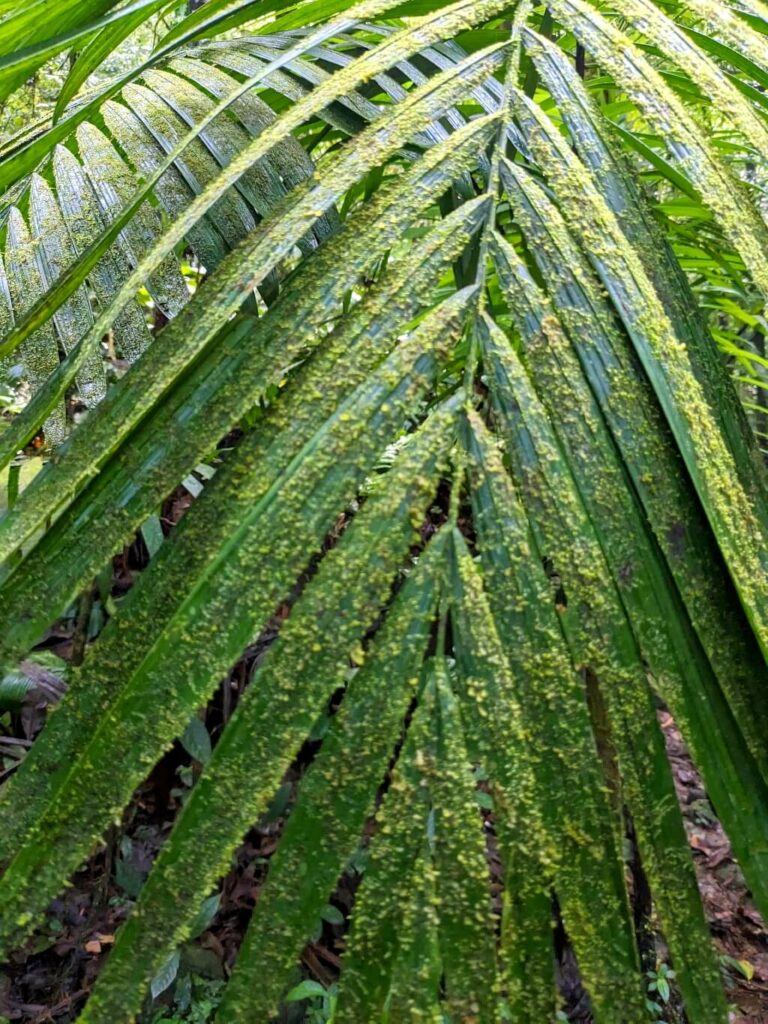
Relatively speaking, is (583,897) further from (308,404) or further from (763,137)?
(763,137)

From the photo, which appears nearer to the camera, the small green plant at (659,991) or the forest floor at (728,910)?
the small green plant at (659,991)

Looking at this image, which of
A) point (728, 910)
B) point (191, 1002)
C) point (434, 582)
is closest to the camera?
point (434, 582)

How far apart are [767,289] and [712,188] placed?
75 millimetres

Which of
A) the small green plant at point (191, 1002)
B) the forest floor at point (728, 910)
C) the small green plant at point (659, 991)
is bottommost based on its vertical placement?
the forest floor at point (728, 910)

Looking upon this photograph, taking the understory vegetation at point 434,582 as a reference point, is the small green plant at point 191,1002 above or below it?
below

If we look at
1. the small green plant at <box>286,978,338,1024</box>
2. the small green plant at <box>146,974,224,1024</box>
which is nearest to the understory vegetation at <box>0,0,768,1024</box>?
the small green plant at <box>286,978,338,1024</box>

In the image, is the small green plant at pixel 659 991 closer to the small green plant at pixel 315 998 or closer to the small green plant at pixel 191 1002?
the small green plant at pixel 315 998

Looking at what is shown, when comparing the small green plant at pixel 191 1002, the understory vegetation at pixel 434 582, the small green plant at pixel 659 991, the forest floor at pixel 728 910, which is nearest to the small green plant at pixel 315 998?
the small green plant at pixel 191 1002

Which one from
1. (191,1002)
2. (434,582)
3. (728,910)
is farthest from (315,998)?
(434,582)

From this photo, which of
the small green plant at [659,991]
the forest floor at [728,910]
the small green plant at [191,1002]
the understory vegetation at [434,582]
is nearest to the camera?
the understory vegetation at [434,582]

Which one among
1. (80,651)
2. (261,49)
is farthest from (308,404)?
(80,651)

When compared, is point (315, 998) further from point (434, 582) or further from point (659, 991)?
point (434, 582)

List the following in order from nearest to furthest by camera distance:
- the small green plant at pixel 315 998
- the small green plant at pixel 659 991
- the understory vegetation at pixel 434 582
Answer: the understory vegetation at pixel 434 582 → the small green plant at pixel 315 998 → the small green plant at pixel 659 991

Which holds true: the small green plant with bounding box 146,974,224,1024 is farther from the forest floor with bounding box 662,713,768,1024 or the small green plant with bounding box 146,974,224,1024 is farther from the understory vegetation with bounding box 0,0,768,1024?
the understory vegetation with bounding box 0,0,768,1024
